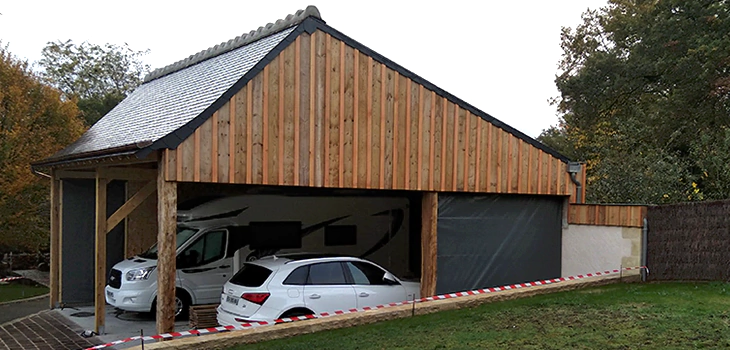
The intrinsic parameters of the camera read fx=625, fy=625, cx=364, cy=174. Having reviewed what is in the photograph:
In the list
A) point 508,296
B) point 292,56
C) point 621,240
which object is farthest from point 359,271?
point 621,240

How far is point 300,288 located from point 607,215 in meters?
6.79

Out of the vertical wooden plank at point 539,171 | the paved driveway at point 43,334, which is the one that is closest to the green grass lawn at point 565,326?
the vertical wooden plank at point 539,171

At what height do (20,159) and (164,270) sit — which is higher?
(20,159)

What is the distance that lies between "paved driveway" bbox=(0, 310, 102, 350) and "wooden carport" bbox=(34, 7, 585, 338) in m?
0.60

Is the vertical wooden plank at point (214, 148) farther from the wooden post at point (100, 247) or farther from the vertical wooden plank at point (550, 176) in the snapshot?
the vertical wooden plank at point (550, 176)

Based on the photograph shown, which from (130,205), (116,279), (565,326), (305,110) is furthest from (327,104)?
(116,279)

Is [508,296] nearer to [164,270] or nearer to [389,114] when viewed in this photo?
[389,114]

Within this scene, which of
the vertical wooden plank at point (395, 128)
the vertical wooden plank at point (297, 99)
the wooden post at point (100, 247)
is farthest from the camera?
the vertical wooden plank at point (395, 128)

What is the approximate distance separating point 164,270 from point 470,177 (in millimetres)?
5900

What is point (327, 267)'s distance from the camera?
955cm

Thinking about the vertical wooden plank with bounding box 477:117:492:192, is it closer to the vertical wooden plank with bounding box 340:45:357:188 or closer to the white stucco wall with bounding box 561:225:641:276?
the white stucco wall with bounding box 561:225:641:276

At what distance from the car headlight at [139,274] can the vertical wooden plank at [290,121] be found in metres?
3.50

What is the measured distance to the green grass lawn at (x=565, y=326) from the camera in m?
6.93

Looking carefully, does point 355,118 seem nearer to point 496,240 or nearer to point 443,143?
point 443,143
